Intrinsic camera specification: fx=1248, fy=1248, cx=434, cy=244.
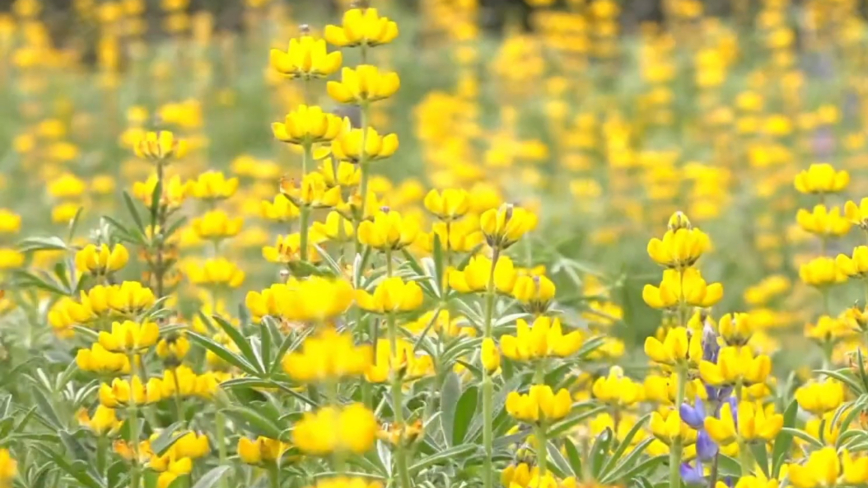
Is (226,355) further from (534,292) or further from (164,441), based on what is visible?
(534,292)

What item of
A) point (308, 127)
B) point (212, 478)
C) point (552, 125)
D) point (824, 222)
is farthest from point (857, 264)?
point (552, 125)

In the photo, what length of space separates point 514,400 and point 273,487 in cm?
31

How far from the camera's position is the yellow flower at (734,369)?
4.09ft

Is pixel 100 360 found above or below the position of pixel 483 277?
below

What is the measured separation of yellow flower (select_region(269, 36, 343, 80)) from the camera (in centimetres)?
156

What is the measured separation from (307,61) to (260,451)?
504mm

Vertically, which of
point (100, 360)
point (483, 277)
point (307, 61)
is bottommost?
point (100, 360)

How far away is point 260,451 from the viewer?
1.33 meters

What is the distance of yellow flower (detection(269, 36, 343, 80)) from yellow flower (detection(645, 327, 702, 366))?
0.55 metres

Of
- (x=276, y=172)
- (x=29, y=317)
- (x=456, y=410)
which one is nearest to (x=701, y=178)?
(x=276, y=172)

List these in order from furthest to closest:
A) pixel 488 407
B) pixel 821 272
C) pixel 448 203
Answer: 1. pixel 821 272
2. pixel 448 203
3. pixel 488 407

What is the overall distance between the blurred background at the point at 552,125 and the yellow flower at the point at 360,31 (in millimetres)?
505

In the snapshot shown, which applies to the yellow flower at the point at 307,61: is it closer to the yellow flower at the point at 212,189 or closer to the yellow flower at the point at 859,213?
the yellow flower at the point at 212,189

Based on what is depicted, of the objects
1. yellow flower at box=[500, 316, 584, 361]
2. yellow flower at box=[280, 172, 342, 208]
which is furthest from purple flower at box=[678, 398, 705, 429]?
yellow flower at box=[280, 172, 342, 208]
